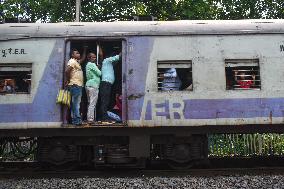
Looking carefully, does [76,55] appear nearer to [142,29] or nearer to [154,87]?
[142,29]

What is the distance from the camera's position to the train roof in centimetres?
873

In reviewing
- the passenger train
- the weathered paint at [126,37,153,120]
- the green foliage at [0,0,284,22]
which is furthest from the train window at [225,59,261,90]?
the green foliage at [0,0,284,22]

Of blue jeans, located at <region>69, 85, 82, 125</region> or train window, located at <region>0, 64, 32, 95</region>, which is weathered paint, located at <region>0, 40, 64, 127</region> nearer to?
train window, located at <region>0, 64, 32, 95</region>

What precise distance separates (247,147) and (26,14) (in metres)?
22.6

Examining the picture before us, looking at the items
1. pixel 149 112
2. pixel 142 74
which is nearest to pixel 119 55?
pixel 142 74

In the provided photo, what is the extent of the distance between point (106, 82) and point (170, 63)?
1.56m

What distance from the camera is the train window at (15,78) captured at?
8688 mm

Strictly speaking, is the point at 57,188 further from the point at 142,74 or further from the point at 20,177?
the point at 142,74

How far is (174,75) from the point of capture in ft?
28.0

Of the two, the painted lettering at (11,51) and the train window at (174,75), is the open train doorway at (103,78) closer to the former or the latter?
the train window at (174,75)

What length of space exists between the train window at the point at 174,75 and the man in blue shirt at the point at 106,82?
3.62 feet

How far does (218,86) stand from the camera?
8.49 metres

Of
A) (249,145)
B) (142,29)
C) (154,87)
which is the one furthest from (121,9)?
(154,87)

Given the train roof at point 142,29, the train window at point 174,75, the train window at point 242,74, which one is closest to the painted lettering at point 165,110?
the train window at point 174,75
